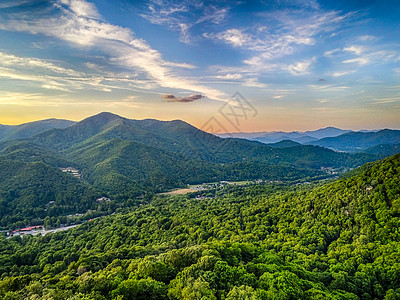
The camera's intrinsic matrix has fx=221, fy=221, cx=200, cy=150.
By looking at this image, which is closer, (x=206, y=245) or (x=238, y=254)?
(x=238, y=254)

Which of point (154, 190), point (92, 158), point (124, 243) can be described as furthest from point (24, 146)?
point (124, 243)

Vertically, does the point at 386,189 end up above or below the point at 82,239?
above

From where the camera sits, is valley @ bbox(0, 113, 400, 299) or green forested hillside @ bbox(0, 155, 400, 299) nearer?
green forested hillside @ bbox(0, 155, 400, 299)

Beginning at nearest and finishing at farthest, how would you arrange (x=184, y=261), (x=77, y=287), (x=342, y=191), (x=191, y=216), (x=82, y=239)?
(x=77, y=287), (x=184, y=261), (x=342, y=191), (x=82, y=239), (x=191, y=216)

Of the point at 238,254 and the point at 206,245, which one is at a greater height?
the point at 206,245

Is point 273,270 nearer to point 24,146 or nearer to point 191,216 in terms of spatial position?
point 191,216

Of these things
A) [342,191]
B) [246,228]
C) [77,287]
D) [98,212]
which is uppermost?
[342,191]

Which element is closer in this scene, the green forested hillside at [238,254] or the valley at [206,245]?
the green forested hillside at [238,254]

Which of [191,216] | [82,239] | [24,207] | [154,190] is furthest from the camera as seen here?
[154,190]
